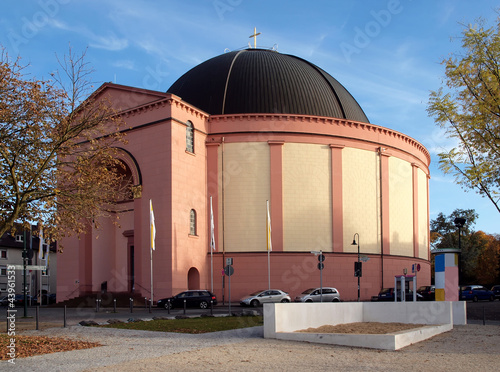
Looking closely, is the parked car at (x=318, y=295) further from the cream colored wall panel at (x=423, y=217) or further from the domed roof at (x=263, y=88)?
the cream colored wall panel at (x=423, y=217)

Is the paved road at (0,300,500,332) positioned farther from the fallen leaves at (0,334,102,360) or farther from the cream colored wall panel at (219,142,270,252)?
the cream colored wall panel at (219,142,270,252)

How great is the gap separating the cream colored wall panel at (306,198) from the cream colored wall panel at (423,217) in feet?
40.6

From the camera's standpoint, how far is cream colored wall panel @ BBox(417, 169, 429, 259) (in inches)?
1937

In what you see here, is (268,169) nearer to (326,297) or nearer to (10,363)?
(326,297)

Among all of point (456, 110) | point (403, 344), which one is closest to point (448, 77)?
point (456, 110)

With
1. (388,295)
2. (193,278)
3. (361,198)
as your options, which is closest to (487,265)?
(361,198)

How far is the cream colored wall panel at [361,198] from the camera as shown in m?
41.7

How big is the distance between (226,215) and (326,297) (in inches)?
372

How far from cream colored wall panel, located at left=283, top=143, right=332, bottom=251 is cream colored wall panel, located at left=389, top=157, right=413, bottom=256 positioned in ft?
22.5

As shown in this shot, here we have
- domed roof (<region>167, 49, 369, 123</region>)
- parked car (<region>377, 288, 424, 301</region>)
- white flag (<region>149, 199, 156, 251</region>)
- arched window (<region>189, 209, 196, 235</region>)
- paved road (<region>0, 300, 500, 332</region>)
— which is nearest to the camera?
paved road (<region>0, 300, 500, 332</region>)

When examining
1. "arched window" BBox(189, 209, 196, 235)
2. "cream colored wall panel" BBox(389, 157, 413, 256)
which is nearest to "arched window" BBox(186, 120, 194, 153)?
"arched window" BBox(189, 209, 196, 235)

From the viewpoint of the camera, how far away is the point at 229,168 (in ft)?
132

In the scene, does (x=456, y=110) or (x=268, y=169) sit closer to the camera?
(x=456, y=110)

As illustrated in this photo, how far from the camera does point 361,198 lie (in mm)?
42594
